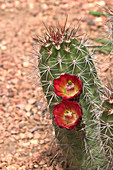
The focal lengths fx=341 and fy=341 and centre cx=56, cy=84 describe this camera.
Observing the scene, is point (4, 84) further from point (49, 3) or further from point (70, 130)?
point (49, 3)

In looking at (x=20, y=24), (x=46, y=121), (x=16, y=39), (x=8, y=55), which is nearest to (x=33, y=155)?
(x=46, y=121)

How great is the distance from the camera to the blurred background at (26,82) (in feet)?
9.68

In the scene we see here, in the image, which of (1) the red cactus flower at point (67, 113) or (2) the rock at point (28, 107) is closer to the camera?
(1) the red cactus flower at point (67, 113)

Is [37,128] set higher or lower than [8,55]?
lower

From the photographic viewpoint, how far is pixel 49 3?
5.49 m

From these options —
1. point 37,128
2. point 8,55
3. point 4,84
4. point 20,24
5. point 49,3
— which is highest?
point 49,3

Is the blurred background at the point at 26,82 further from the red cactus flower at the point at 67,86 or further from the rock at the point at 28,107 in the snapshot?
the red cactus flower at the point at 67,86

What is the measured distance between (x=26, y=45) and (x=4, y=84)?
0.91m

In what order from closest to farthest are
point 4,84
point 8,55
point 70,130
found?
point 70,130 → point 4,84 → point 8,55

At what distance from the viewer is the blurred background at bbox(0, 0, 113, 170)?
9.68 feet

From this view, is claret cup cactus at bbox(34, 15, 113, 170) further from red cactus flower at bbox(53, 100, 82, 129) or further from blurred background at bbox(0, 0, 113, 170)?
blurred background at bbox(0, 0, 113, 170)

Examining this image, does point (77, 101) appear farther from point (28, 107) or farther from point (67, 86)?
point (28, 107)

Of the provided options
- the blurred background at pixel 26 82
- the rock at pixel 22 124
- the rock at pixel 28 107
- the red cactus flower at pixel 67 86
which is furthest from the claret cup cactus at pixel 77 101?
the rock at pixel 28 107

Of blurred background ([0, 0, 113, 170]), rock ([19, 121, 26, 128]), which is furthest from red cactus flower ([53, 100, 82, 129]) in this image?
rock ([19, 121, 26, 128])
